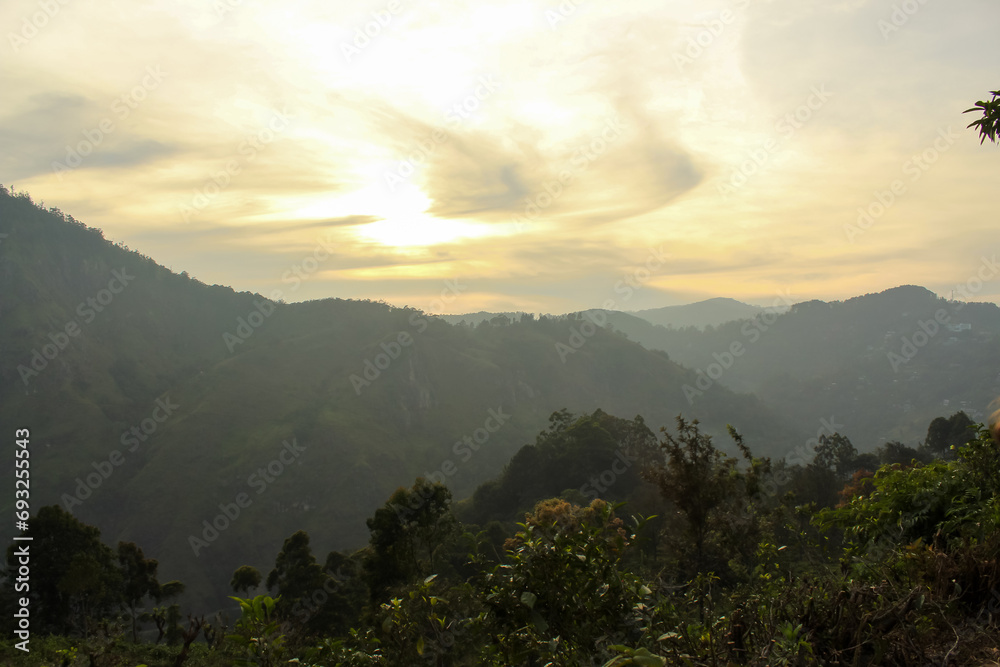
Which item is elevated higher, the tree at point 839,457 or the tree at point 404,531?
the tree at point 404,531

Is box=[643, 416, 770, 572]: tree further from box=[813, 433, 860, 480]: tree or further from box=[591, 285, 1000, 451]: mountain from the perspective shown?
box=[591, 285, 1000, 451]: mountain

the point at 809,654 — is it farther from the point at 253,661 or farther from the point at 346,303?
the point at 346,303

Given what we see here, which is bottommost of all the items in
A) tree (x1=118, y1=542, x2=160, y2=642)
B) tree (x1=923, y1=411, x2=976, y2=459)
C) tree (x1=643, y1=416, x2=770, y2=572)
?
tree (x1=118, y1=542, x2=160, y2=642)

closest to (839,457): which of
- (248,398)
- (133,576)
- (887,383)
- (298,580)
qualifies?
(298,580)

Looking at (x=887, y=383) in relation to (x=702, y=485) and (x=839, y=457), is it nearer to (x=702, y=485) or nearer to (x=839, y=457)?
(x=839, y=457)

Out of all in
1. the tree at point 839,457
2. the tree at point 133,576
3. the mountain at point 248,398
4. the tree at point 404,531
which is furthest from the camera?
the mountain at point 248,398

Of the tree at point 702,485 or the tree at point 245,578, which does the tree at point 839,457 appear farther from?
the tree at point 245,578

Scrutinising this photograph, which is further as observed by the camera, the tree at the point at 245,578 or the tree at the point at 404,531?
the tree at the point at 245,578

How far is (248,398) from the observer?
98.2 metres

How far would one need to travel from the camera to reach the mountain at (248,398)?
2830 inches

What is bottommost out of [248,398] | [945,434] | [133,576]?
[133,576]

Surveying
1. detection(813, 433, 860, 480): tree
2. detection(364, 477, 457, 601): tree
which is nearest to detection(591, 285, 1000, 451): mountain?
detection(813, 433, 860, 480): tree

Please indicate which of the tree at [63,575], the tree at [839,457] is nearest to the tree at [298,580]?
the tree at [63,575]

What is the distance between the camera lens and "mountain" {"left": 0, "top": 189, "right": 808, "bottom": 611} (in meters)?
71.9
